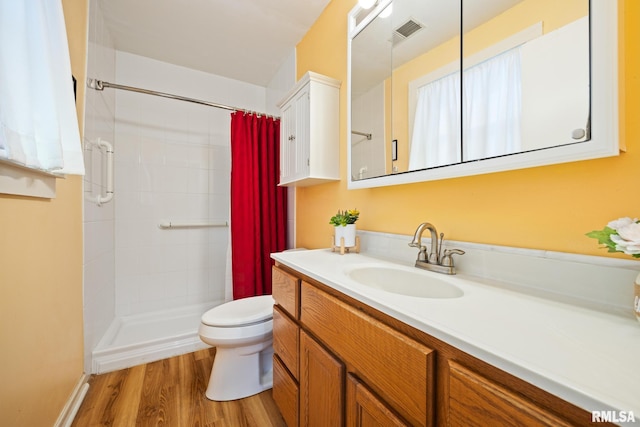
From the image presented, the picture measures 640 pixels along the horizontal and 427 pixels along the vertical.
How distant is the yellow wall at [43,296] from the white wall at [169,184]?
33.8 inches

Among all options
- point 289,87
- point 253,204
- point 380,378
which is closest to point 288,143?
point 253,204

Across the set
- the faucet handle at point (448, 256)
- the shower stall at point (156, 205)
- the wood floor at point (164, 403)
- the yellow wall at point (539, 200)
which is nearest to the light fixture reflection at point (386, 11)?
the yellow wall at point (539, 200)

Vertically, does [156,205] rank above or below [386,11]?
below

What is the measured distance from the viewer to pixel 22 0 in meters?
0.61

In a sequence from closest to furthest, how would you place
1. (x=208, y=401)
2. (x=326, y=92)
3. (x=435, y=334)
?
(x=435, y=334) → (x=208, y=401) → (x=326, y=92)

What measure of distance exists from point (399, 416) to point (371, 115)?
124 centimetres

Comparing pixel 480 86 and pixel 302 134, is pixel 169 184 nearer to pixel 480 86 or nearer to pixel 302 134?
pixel 302 134

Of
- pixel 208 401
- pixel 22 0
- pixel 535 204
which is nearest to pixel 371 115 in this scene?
pixel 535 204

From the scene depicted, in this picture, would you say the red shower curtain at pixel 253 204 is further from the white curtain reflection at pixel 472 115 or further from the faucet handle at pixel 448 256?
the faucet handle at pixel 448 256

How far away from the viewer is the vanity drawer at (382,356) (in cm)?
50

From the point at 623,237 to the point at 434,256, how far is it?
49cm

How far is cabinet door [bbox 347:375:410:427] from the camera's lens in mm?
575

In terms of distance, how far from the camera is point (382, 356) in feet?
1.96

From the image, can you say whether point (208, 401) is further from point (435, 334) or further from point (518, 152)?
point (518, 152)
